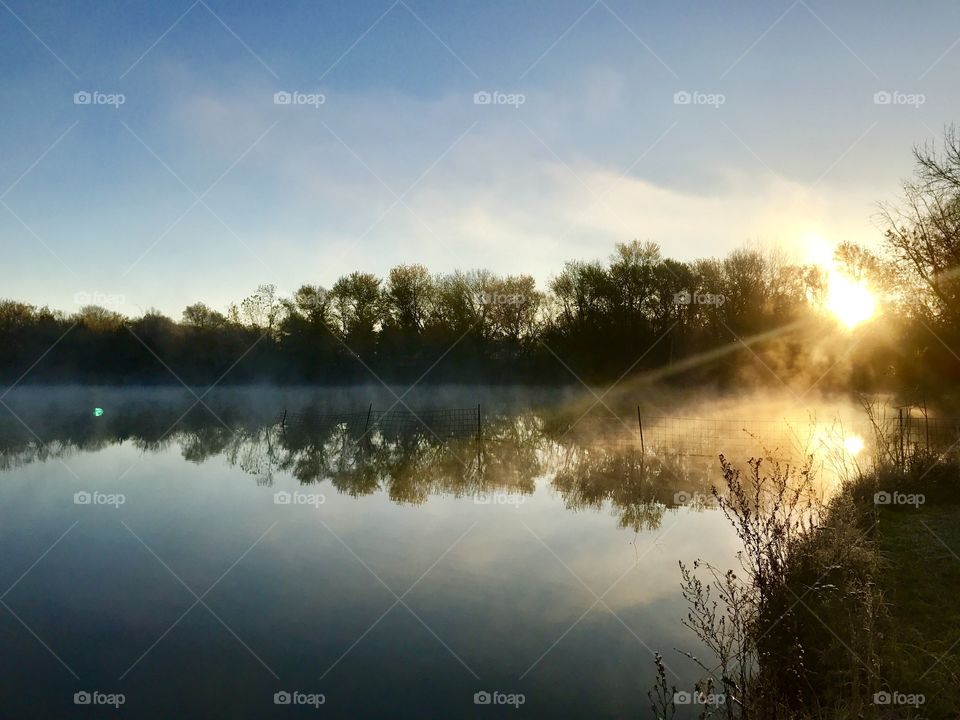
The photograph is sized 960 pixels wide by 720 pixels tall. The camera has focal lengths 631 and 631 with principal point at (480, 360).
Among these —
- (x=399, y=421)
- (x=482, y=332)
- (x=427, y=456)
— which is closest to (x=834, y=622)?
(x=427, y=456)

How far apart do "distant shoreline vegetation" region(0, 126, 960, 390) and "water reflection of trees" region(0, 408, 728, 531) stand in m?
11.9

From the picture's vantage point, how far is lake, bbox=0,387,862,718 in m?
5.73

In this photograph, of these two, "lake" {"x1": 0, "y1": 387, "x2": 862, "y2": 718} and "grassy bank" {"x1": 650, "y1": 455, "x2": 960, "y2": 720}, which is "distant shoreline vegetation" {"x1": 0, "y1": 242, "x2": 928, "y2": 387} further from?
"grassy bank" {"x1": 650, "y1": 455, "x2": 960, "y2": 720}

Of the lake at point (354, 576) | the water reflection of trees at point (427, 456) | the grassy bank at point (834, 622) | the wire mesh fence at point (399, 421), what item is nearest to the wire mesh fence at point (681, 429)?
the wire mesh fence at point (399, 421)

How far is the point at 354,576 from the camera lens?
8562 millimetres

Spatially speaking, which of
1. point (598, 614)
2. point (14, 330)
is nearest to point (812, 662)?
point (598, 614)

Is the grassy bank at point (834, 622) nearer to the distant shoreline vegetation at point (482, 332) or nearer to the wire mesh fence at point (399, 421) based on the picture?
the wire mesh fence at point (399, 421)

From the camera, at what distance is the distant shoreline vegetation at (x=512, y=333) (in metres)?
35.0

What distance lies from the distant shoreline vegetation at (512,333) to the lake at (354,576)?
1547 centimetres

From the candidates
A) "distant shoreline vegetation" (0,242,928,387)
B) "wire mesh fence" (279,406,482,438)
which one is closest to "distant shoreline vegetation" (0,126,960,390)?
"distant shoreline vegetation" (0,242,928,387)

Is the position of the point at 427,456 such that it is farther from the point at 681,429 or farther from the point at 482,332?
the point at 482,332

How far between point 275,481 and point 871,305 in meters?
23.3

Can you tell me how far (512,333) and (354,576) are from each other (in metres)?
33.4

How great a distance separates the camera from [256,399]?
42.5 meters
